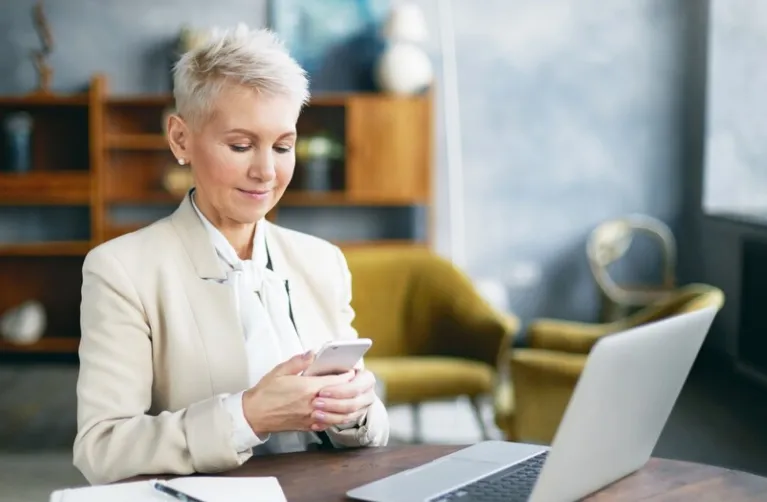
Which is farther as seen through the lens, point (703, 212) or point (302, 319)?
point (703, 212)

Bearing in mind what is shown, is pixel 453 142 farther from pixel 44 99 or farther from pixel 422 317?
pixel 44 99

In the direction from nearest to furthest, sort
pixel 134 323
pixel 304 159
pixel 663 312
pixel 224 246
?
pixel 134 323 < pixel 224 246 < pixel 663 312 < pixel 304 159

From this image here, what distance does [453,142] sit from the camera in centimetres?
582

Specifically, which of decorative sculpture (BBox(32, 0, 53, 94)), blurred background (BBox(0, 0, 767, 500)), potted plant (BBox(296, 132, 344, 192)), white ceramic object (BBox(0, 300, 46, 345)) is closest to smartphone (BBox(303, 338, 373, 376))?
blurred background (BBox(0, 0, 767, 500))

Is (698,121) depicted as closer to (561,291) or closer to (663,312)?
(561,291)

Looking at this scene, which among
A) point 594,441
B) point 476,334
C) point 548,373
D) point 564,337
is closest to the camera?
point 594,441

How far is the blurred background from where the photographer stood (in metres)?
5.52

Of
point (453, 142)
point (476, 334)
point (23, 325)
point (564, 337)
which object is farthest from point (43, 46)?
point (564, 337)

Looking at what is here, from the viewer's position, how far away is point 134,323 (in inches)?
56.5

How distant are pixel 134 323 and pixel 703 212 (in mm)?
4790

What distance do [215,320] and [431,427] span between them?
9.96ft

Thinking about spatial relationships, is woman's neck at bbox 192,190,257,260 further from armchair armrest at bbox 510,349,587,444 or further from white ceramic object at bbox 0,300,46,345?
white ceramic object at bbox 0,300,46,345

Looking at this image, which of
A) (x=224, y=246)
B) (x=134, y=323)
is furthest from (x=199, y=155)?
(x=134, y=323)

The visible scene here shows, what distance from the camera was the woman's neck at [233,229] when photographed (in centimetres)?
158
